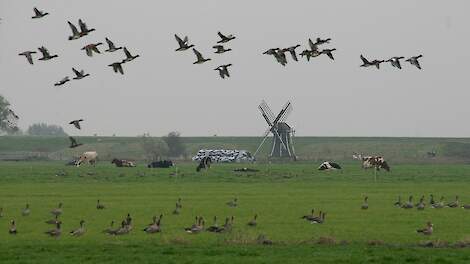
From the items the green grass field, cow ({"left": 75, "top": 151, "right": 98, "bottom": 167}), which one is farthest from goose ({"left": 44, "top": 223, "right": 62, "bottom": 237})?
cow ({"left": 75, "top": 151, "right": 98, "bottom": 167})

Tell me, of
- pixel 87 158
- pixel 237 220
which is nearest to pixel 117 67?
pixel 237 220

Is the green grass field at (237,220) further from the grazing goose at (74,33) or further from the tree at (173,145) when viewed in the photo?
the tree at (173,145)

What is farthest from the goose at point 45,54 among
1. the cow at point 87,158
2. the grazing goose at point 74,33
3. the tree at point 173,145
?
the tree at point 173,145

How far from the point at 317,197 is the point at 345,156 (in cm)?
11777

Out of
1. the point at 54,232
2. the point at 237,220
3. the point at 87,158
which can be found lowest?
the point at 54,232

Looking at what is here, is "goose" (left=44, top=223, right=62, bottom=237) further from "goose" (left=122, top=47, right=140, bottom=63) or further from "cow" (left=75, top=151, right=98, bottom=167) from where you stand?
"cow" (left=75, top=151, right=98, bottom=167)

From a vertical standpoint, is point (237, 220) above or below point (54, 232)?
above

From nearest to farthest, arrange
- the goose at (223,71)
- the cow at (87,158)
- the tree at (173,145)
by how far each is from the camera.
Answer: the goose at (223,71) < the cow at (87,158) < the tree at (173,145)

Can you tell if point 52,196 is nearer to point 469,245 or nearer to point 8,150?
point 469,245

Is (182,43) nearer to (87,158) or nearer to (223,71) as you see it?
(223,71)

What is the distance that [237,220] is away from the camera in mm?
42312

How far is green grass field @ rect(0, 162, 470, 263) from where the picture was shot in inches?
1219

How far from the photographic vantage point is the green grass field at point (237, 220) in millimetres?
30953

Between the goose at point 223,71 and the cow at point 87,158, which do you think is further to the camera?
the cow at point 87,158
